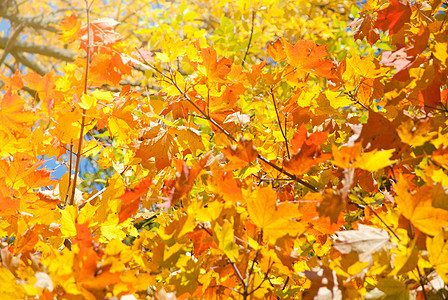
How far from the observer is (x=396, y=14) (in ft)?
3.26

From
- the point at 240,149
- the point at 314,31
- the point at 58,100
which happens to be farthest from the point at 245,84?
the point at 314,31

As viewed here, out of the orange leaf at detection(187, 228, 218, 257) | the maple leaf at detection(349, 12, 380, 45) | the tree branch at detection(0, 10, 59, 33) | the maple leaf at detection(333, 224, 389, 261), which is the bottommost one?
the orange leaf at detection(187, 228, 218, 257)

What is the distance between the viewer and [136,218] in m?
1.41

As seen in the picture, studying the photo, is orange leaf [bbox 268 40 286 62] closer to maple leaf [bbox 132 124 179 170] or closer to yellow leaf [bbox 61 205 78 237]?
maple leaf [bbox 132 124 179 170]

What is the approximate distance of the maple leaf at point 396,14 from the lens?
97 centimetres

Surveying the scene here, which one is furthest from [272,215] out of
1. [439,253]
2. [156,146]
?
[156,146]

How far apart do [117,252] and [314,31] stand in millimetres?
2970

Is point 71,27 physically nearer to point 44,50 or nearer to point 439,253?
point 439,253

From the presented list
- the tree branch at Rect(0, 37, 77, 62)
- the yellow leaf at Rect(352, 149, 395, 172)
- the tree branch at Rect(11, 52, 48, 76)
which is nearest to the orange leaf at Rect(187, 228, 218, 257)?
the yellow leaf at Rect(352, 149, 395, 172)

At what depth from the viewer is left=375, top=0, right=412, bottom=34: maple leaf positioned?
970 mm

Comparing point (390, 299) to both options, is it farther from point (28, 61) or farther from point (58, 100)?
point (28, 61)

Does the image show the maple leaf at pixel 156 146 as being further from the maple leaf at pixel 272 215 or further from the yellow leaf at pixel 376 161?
the yellow leaf at pixel 376 161

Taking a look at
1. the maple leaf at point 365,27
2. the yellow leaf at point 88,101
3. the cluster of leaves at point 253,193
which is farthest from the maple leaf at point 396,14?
the yellow leaf at point 88,101

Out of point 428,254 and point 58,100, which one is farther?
point 58,100
